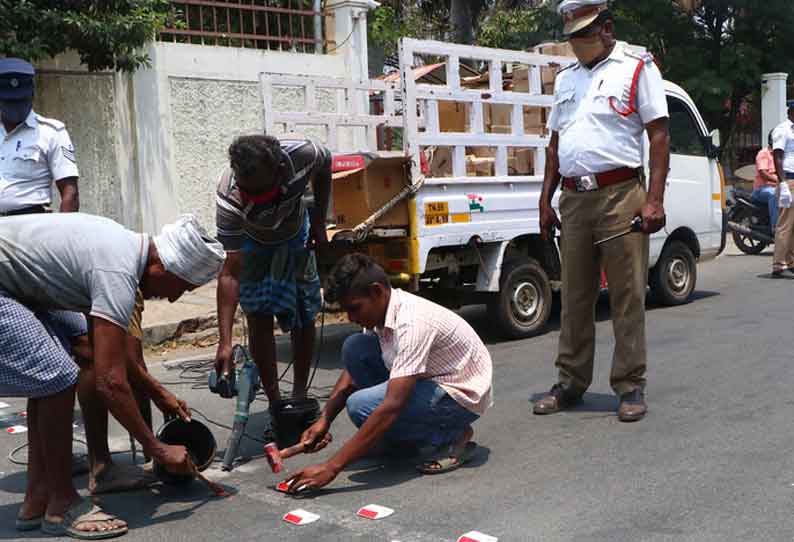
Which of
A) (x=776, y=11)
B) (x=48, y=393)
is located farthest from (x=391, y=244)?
(x=776, y=11)

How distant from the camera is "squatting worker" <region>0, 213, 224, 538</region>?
3.49 meters

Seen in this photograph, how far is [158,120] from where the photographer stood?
1037cm

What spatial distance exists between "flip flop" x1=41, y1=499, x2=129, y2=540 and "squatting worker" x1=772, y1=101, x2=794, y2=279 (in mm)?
8257

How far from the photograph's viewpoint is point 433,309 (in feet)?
13.9

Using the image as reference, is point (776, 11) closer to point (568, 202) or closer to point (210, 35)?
point (210, 35)

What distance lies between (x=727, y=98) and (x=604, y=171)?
47.8 feet

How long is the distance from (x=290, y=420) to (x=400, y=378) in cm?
105

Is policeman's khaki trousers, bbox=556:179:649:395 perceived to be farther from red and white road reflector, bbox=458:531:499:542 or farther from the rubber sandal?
the rubber sandal

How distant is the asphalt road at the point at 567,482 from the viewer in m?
3.60

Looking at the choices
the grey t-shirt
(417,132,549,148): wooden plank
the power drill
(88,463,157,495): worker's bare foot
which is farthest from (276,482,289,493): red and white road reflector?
(417,132,549,148): wooden plank

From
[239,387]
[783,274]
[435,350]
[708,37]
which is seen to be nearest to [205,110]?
[783,274]

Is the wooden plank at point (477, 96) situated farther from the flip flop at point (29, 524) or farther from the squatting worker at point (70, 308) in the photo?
the flip flop at point (29, 524)

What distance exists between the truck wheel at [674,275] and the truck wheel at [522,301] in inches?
55.3

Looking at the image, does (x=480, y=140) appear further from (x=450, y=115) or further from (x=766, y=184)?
(x=766, y=184)
